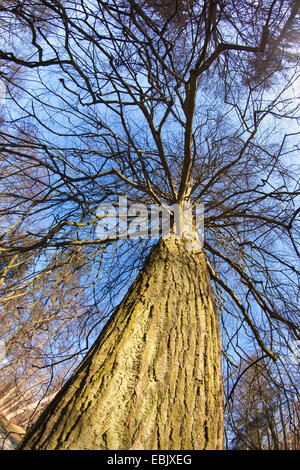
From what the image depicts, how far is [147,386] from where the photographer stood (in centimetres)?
94

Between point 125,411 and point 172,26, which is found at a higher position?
point 172,26

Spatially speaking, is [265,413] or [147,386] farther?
[265,413]

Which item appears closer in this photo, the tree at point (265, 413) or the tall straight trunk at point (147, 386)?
the tall straight trunk at point (147, 386)

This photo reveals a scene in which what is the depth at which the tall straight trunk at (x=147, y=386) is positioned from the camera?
2.65ft

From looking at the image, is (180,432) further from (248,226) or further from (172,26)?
(172,26)

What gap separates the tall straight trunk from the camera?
0.81m

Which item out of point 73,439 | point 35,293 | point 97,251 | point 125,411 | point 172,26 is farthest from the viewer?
point 97,251

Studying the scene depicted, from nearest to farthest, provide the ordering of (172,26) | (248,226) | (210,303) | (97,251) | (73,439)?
(73,439)
(210,303)
(172,26)
(97,251)
(248,226)

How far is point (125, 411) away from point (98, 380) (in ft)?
0.50

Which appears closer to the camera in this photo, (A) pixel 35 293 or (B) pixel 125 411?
(B) pixel 125 411

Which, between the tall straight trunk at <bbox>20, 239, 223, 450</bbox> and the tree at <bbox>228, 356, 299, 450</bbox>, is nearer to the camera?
the tall straight trunk at <bbox>20, 239, 223, 450</bbox>

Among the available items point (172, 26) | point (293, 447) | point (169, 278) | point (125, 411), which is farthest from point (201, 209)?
point (125, 411)

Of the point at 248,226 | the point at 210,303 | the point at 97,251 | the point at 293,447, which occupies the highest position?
the point at 248,226

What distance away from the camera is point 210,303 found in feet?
4.97
